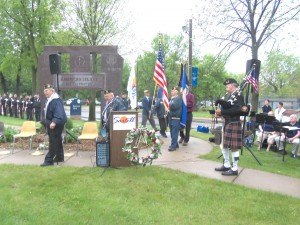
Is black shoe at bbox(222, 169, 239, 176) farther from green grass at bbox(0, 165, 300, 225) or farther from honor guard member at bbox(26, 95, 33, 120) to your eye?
honor guard member at bbox(26, 95, 33, 120)

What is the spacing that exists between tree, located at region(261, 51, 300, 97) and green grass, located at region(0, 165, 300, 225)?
58498 mm

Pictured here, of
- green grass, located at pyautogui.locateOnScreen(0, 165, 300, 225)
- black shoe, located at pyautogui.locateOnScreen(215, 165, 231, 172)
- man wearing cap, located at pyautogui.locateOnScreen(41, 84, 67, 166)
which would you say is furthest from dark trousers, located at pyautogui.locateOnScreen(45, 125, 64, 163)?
black shoe, located at pyautogui.locateOnScreen(215, 165, 231, 172)

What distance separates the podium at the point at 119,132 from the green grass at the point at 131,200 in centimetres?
40

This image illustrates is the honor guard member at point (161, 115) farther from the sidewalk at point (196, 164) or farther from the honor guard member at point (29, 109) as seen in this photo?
the honor guard member at point (29, 109)

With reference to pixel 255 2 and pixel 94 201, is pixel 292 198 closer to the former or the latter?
pixel 94 201

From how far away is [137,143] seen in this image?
823cm

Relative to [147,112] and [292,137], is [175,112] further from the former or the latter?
[147,112]

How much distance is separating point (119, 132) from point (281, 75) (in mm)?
58975

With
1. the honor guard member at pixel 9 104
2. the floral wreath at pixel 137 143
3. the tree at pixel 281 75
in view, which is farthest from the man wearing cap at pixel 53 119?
the tree at pixel 281 75

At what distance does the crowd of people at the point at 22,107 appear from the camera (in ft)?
79.0

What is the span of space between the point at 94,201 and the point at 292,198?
3.34 meters

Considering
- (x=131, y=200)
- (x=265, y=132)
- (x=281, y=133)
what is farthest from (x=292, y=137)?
(x=131, y=200)

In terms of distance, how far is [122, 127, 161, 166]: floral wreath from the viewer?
26.4 feet

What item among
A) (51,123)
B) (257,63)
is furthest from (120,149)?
(257,63)
